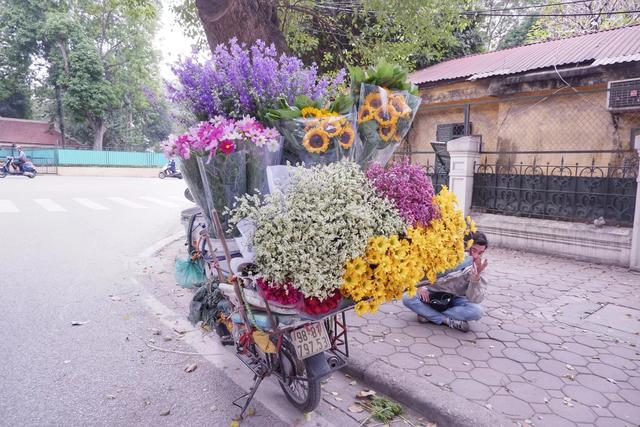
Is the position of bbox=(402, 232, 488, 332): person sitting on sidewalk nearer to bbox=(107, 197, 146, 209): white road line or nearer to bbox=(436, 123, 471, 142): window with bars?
bbox=(436, 123, 471, 142): window with bars

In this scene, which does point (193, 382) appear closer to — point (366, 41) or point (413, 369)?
point (413, 369)

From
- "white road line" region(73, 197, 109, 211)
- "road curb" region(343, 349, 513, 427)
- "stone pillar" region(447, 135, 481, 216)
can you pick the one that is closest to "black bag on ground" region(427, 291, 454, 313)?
"road curb" region(343, 349, 513, 427)

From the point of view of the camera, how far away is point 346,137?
2.36 meters

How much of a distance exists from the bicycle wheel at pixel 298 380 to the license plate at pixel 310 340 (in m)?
0.11

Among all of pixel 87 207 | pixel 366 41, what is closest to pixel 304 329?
pixel 366 41

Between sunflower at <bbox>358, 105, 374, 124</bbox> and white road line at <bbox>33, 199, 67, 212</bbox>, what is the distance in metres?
11.0

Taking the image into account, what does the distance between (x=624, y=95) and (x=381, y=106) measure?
24.3ft

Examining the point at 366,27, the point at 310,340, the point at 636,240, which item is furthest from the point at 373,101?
the point at 366,27

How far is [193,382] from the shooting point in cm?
312

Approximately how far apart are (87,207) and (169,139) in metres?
11.0

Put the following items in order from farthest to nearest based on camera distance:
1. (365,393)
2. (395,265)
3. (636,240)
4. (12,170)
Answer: (12,170) → (636,240) → (365,393) → (395,265)

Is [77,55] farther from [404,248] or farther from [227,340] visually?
[404,248]

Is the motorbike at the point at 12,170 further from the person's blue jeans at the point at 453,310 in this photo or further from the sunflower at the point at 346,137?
the sunflower at the point at 346,137

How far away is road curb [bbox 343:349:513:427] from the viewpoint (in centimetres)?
254
